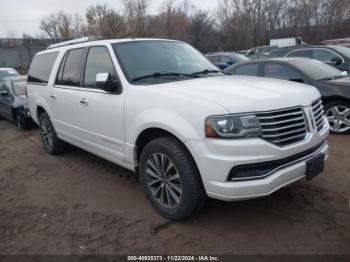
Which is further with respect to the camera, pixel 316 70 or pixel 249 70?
pixel 249 70

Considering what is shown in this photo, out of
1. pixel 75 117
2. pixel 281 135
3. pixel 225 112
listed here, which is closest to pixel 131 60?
pixel 75 117

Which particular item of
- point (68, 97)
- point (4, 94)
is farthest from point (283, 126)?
point (4, 94)

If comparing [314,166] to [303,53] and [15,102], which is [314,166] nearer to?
[303,53]

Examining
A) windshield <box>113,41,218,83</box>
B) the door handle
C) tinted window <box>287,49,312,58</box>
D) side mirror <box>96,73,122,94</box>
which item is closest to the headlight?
windshield <box>113,41,218,83</box>

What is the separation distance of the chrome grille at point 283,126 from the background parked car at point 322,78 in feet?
11.7

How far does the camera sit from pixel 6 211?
4273 millimetres

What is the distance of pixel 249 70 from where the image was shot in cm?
791

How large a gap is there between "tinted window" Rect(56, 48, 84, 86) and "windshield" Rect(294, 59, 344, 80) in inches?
169

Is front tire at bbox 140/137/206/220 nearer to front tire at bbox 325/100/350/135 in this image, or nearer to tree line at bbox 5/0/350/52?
front tire at bbox 325/100/350/135

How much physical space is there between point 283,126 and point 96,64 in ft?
8.45

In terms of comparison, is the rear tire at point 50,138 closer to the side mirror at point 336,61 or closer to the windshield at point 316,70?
the windshield at point 316,70

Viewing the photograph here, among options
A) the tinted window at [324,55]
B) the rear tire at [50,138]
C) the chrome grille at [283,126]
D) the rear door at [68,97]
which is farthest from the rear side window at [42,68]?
the tinted window at [324,55]

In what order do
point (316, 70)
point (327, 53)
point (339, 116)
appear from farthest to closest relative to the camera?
point (327, 53) < point (316, 70) < point (339, 116)

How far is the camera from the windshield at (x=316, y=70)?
22.7ft
